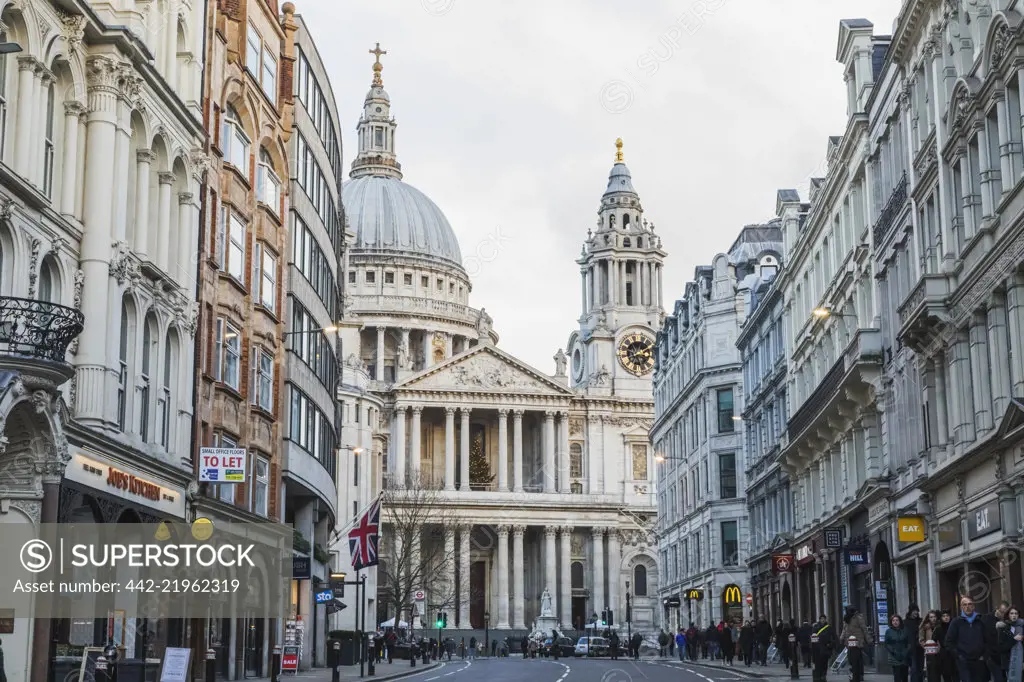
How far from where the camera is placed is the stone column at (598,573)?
14188cm

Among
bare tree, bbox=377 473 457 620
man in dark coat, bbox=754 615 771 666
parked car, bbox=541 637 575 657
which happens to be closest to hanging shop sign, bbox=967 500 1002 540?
man in dark coat, bbox=754 615 771 666

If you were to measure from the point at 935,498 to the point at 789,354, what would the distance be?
25.0 m

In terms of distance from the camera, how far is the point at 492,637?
132 metres

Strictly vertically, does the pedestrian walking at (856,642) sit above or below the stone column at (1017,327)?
below

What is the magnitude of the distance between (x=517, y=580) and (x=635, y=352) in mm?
25908

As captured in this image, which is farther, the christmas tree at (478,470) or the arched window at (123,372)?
the christmas tree at (478,470)

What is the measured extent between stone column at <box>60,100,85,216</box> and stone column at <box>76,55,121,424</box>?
536 millimetres

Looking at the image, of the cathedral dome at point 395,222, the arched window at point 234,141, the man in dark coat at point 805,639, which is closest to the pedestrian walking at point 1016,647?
the man in dark coat at point 805,639

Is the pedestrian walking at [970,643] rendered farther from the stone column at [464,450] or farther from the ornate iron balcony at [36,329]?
the stone column at [464,450]

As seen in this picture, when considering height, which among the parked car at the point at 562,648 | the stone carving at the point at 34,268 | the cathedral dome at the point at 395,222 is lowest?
the parked car at the point at 562,648

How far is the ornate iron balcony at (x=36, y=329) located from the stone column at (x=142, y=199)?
26.1 ft

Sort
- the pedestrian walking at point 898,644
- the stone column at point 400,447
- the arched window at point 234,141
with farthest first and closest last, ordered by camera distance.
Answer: the stone column at point 400,447 < the arched window at point 234,141 < the pedestrian walking at point 898,644

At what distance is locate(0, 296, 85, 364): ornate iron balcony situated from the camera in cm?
2577

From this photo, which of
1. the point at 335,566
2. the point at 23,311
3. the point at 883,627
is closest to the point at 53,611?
the point at 23,311
